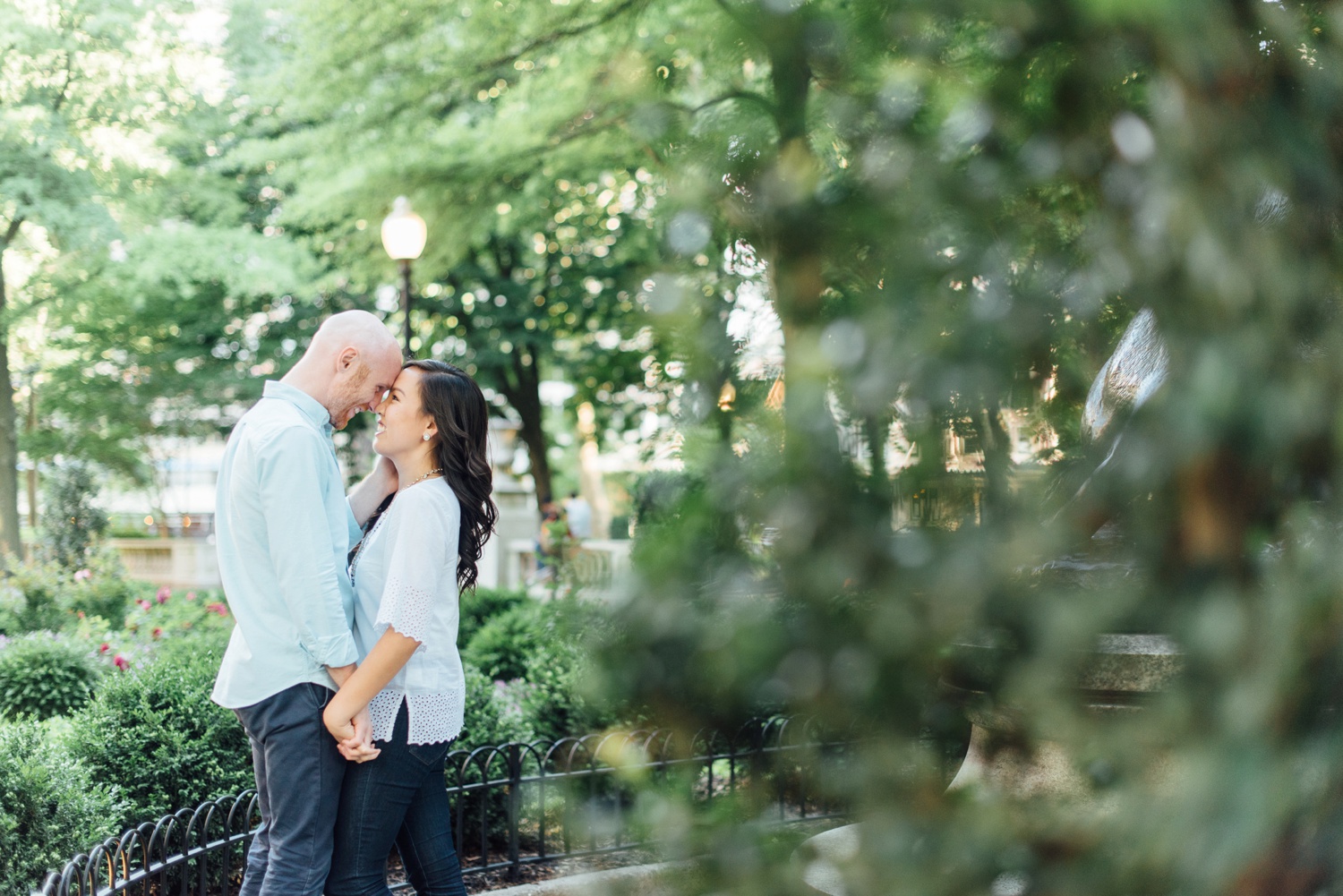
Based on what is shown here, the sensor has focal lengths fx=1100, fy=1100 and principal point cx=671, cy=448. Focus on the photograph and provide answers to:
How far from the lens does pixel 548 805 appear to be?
90.5 inches

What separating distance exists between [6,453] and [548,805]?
19477 mm

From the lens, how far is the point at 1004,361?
32.7 inches

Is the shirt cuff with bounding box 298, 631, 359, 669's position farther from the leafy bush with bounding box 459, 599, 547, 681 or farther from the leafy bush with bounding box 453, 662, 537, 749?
the leafy bush with bounding box 459, 599, 547, 681

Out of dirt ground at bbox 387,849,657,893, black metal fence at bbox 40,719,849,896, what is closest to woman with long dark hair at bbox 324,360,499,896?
black metal fence at bbox 40,719,849,896

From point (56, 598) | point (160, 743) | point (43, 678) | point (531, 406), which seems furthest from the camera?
point (531, 406)

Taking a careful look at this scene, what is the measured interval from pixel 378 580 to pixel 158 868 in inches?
67.6

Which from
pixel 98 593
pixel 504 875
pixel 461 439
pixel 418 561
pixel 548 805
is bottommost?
pixel 504 875

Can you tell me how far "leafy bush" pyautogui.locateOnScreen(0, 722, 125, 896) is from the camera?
12.8ft

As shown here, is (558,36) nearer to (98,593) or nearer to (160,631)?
(160,631)

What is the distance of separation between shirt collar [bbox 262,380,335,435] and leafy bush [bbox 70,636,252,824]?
2.36 metres

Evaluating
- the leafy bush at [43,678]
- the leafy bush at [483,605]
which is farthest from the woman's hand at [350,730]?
the leafy bush at [483,605]

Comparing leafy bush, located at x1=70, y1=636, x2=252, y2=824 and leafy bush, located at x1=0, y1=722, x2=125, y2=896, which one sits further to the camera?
leafy bush, located at x1=70, y1=636, x2=252, y2=824

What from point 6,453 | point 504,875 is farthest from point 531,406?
point 504,875

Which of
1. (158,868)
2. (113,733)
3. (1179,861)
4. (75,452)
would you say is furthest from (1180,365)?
(75,452)
